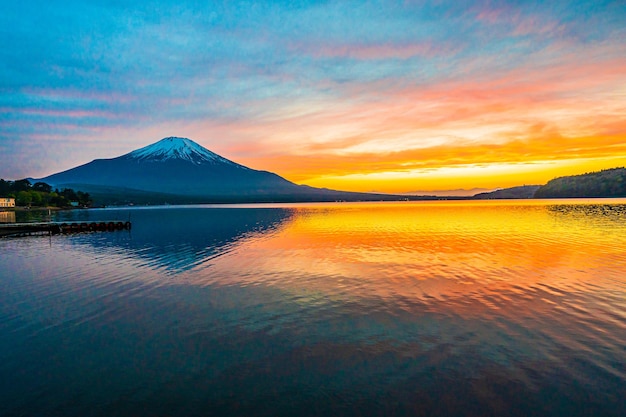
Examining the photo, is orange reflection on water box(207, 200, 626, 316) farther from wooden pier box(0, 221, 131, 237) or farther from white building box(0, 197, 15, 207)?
white building box(0, 197, 15, 207)

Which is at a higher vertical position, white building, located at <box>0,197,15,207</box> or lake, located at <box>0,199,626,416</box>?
white building, located at <box>0,197,15,207</box>

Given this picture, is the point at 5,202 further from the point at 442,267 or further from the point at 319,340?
the point at 319,340

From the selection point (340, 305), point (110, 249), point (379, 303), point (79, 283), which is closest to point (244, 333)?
point (340, 305)

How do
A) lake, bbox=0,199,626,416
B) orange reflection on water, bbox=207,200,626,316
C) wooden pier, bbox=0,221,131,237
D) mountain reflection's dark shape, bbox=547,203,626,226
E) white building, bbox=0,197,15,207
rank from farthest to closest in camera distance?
1. white building, bbox=0,197,15,207
2. mountain reflection's dark shape, bbox=547,203,626,226
3. wooden pier, bbox=0,221,131,237
4. orange reflection on water, bbox=207,200,626,316
5. lake, bbox=0,199,626,416

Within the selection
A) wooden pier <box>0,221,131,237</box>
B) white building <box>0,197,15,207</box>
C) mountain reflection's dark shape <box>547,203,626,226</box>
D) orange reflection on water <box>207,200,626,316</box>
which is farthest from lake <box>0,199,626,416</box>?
white building <box>0,197,15,207</box>

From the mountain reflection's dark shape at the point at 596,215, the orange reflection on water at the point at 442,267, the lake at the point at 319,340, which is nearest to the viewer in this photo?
the lake at the point at 319,340

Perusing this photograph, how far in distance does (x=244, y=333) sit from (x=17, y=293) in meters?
20.2

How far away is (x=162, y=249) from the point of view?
47.0m

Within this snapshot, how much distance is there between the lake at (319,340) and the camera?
11391mm

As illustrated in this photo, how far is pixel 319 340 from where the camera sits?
16.0 meters

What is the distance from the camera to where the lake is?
1139cm

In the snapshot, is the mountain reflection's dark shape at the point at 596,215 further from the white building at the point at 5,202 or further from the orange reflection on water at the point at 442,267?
the white building at the point at 5,202

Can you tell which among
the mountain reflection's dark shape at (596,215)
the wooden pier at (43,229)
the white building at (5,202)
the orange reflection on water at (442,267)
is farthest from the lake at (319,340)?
the white building at (5,202)

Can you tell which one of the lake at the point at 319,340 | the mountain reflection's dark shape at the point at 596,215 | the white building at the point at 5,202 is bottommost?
the lake at the point at 319,340
